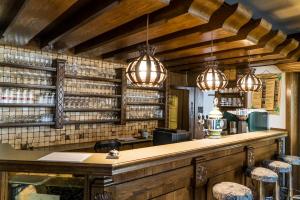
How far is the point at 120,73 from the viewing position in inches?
207

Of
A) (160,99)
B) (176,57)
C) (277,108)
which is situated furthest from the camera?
(160,99)

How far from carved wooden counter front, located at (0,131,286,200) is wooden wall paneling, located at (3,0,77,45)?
1362mm

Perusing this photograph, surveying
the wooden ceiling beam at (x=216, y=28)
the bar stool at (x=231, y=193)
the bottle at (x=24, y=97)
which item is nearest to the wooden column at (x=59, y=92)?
the bottle at (x=24, y=97)

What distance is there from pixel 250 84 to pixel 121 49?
2259 mm

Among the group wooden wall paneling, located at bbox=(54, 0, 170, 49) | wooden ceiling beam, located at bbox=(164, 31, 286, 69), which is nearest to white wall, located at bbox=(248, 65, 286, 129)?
wooden ceiling beam, located at bbox=(164, 31, 286, 69)

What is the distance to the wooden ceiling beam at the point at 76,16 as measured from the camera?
2.44 metres

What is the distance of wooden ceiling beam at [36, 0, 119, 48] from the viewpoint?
2436 mm

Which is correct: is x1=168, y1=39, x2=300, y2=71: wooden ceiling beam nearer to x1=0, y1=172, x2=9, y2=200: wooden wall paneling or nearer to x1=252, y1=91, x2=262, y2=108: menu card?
x1=252, y1=91, x2=262, y2=108: menu card

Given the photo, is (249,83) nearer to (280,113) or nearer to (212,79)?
(212,79)

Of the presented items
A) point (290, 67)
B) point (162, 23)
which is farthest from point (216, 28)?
point (290, 67)

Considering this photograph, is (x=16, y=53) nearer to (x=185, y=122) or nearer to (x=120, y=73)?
(x=120, y=73)

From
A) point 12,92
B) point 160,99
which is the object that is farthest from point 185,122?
point 12,92

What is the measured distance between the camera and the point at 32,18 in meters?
2.79

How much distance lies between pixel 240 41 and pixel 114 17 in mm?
1897
